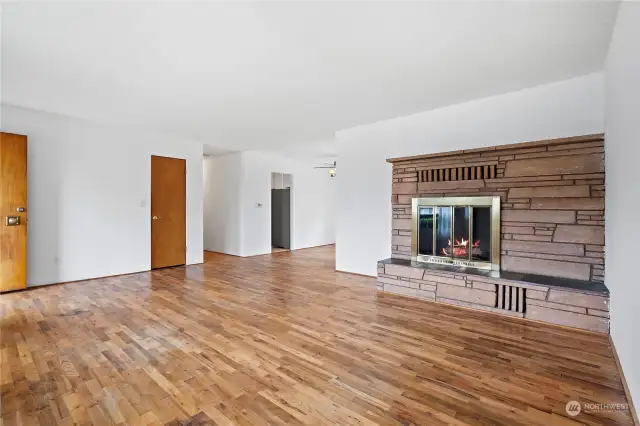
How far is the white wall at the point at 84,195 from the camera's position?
4539 mm

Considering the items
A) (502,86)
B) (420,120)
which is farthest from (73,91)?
(502,86)

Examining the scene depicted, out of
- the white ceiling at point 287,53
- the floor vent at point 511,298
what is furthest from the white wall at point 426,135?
the floor vent at point 511,298

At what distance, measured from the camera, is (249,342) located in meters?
2.70

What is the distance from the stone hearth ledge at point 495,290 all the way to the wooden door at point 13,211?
5043mm

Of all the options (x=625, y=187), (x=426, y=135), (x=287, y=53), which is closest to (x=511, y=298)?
(x=625, y=187)

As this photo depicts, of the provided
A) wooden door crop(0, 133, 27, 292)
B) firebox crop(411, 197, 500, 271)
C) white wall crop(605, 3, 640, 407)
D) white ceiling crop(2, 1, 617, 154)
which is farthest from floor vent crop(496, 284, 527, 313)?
wooden door crop(0, 133, 27, 292)

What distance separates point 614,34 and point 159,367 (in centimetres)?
442

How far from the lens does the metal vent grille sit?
3881 millimetres

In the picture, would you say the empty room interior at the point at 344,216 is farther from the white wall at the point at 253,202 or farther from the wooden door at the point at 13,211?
the white wall at the point at 253,202

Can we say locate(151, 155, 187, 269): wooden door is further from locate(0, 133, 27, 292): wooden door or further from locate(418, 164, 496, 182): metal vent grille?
locate(418, 164, 496, 182): metal vent grille

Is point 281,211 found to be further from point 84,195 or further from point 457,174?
point 457,174

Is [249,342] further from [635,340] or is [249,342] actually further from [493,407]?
[635,340]

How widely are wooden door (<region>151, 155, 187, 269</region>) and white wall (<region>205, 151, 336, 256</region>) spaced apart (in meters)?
1.48

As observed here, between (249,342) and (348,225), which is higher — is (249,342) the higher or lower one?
the lower one
